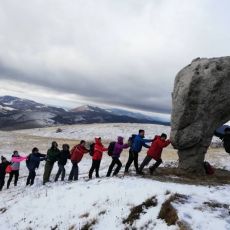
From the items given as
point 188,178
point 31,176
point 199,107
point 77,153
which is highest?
point 199,107

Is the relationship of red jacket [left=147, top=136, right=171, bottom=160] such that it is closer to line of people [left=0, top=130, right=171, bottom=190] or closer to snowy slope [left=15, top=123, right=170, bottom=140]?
line of people [left=0, top=130, right=171, bottom=190]

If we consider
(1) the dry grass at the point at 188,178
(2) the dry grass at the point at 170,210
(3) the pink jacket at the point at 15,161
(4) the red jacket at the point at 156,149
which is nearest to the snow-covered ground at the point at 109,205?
(2) the dry grass at the point at 170,210

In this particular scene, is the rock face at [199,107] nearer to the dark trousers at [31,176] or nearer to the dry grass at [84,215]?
the dry grass at [84,215]

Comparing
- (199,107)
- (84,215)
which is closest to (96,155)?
(199,107)

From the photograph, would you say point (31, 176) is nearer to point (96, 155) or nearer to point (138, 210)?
point (96, 155)

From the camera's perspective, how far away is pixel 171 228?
45.6 ft

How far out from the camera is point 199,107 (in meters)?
24.2

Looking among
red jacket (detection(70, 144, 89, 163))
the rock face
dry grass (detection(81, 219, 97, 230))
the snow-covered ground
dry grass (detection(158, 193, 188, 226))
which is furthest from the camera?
red jacket (detection(70, 144, 89, 163))

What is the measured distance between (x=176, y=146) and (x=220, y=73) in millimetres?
5390

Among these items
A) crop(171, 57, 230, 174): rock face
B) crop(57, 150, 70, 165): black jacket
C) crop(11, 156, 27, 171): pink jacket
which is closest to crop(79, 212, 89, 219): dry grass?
crop(171, 57, 230, 174): rock face

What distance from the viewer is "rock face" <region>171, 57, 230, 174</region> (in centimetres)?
2405

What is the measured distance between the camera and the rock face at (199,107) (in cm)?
2405

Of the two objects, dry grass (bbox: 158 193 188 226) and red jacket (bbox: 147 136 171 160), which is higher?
red jacket (bbox: 147 136 171 160)

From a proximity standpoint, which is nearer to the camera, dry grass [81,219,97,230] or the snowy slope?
dry grass [81,219,97,230]
